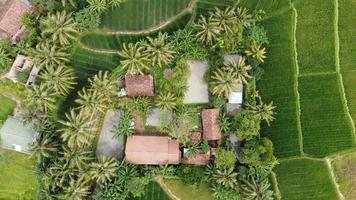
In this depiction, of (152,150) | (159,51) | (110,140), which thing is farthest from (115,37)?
(152,150)

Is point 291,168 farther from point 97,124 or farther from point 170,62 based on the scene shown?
point 97,124

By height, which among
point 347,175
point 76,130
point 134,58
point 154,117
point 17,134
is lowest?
point 347,175

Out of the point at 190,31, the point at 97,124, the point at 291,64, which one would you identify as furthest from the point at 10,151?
the point at 291,64

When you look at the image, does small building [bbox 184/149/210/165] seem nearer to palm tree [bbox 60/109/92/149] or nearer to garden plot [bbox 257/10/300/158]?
garden plot [bbox 257/10/300/158]

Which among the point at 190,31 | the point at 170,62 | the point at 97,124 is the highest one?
the point at 190,31

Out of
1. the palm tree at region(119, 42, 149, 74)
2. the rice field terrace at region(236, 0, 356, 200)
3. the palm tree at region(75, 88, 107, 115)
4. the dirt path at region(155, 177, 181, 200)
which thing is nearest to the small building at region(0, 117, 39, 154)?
the palm tree at region(75, 88, 107, 115)

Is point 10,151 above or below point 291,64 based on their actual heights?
below

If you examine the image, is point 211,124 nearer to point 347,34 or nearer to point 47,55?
point 347,34
